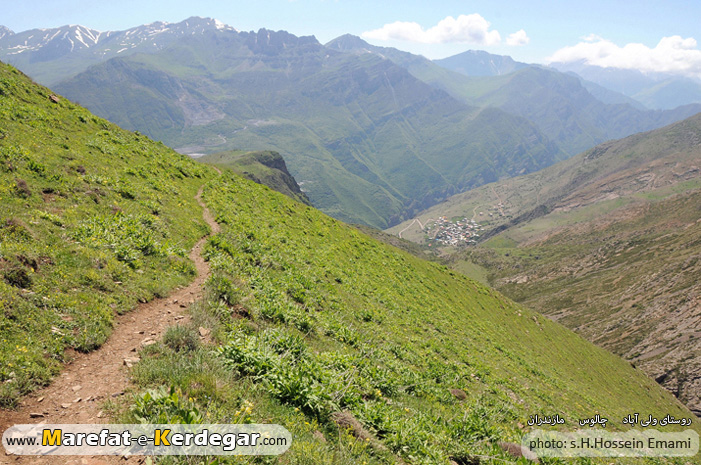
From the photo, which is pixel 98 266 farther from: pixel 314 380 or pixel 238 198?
pixel 238 198

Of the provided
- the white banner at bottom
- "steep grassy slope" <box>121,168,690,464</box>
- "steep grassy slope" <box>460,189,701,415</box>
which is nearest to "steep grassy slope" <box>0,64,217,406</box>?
the white banner at bottom

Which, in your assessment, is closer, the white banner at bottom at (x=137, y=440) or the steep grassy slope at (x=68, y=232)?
the white banner at bottom at (x=137, y=440)

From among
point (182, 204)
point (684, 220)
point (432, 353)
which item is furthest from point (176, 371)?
point (684, 220)

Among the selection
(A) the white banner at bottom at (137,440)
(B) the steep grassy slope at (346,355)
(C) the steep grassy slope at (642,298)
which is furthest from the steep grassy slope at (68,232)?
(C) the steep grassy slope at (642,298)

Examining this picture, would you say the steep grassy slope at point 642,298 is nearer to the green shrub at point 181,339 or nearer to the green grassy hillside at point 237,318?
the green grassy hillside at point 237,318

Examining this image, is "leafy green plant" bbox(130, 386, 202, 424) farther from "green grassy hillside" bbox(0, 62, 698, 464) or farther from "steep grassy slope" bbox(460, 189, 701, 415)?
"steep grassy slope" bbox(460, 189, 701, 415)

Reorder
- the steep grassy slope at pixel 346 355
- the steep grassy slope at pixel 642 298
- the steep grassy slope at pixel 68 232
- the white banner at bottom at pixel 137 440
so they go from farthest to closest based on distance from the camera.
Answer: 1. the steep grassy slope at pixel 642 298
2. the steep grassy slope at pixel 68 232
3. the steep grassy slope at pixel 346 355
4. the white banner at bottom at pixel 137 440

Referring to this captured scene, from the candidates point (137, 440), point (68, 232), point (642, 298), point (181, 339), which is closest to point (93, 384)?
point (181, 339)

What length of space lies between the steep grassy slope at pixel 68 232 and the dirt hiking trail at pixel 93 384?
29 centimetres

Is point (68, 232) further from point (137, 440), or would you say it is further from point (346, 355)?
point (346, 355)

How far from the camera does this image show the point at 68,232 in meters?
12.1

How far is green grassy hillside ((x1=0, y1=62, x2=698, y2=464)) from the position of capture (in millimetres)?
7105

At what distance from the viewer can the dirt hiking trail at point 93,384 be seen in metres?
5.60

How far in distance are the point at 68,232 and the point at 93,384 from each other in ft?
25.3
